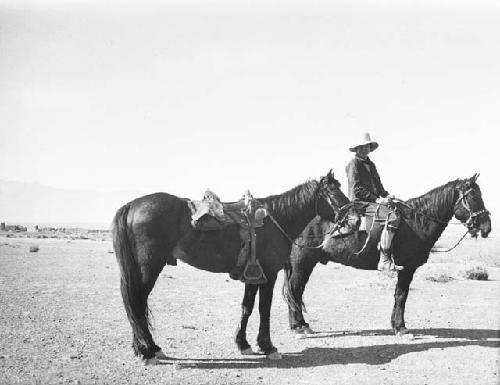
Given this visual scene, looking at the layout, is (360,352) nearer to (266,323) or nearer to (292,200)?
(266,323)

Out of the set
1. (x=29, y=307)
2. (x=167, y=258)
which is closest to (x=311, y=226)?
(x=167, y=258)

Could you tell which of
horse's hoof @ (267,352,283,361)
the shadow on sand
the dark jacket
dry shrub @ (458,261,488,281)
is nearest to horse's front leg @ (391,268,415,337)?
the shadow on sand

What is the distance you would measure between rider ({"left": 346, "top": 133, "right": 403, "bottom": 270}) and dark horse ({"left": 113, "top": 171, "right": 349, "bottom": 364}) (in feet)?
4.88

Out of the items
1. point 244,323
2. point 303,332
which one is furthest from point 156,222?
point 303,332

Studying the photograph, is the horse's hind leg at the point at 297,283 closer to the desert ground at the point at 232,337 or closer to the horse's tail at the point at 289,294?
the horse's tail at the point at 289,294

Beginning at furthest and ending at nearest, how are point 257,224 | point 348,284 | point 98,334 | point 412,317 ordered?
point 348,284 < point 412,317 < point 98,334 < point 257,224

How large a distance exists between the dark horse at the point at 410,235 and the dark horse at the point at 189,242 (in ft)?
4.42

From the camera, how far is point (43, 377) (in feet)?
18.7

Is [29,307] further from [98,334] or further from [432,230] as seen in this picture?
[432,230]

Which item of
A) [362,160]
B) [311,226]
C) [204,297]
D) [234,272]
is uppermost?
[362,160]

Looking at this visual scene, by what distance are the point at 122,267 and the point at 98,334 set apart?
247cm

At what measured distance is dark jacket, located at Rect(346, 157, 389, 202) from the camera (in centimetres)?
884

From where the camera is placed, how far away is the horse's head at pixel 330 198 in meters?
7.35

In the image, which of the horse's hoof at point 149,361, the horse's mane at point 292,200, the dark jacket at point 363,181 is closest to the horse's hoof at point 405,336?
the dark jacket at point 363,181
